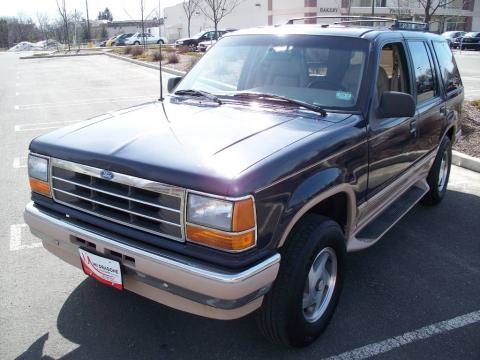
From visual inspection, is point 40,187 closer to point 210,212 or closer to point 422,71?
point 210,212

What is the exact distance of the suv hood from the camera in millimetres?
2371

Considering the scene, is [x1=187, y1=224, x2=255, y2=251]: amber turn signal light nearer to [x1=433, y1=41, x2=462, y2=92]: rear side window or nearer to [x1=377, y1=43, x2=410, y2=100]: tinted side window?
[x1=377, y1=43, x2=410, y2=100]: tinted side window

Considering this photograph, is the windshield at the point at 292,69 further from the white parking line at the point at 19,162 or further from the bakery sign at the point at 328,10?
the bakery sign at the point at 328,10

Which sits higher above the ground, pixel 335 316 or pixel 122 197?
pixel 122 197

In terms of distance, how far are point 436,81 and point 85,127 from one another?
11.5ft

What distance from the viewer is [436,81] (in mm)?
4695

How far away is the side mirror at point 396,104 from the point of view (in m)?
3.20

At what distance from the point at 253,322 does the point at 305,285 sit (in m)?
0.56

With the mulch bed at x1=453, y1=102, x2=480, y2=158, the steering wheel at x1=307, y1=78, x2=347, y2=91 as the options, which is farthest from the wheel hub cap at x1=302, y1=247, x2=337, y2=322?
the mulch bed at x1=453, y1=102, x2=480, y2=158

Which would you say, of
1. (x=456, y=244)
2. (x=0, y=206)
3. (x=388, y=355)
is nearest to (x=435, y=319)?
(x=388, y=355)

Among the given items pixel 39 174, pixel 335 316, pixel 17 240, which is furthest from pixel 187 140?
pixel 17 240

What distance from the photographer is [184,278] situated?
7.62ft

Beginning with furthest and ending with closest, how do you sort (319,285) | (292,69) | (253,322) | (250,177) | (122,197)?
(292,69), (253,322), (319,285), (122,197), (250,177)

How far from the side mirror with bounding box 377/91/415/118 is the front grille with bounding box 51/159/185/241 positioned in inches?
68.4
